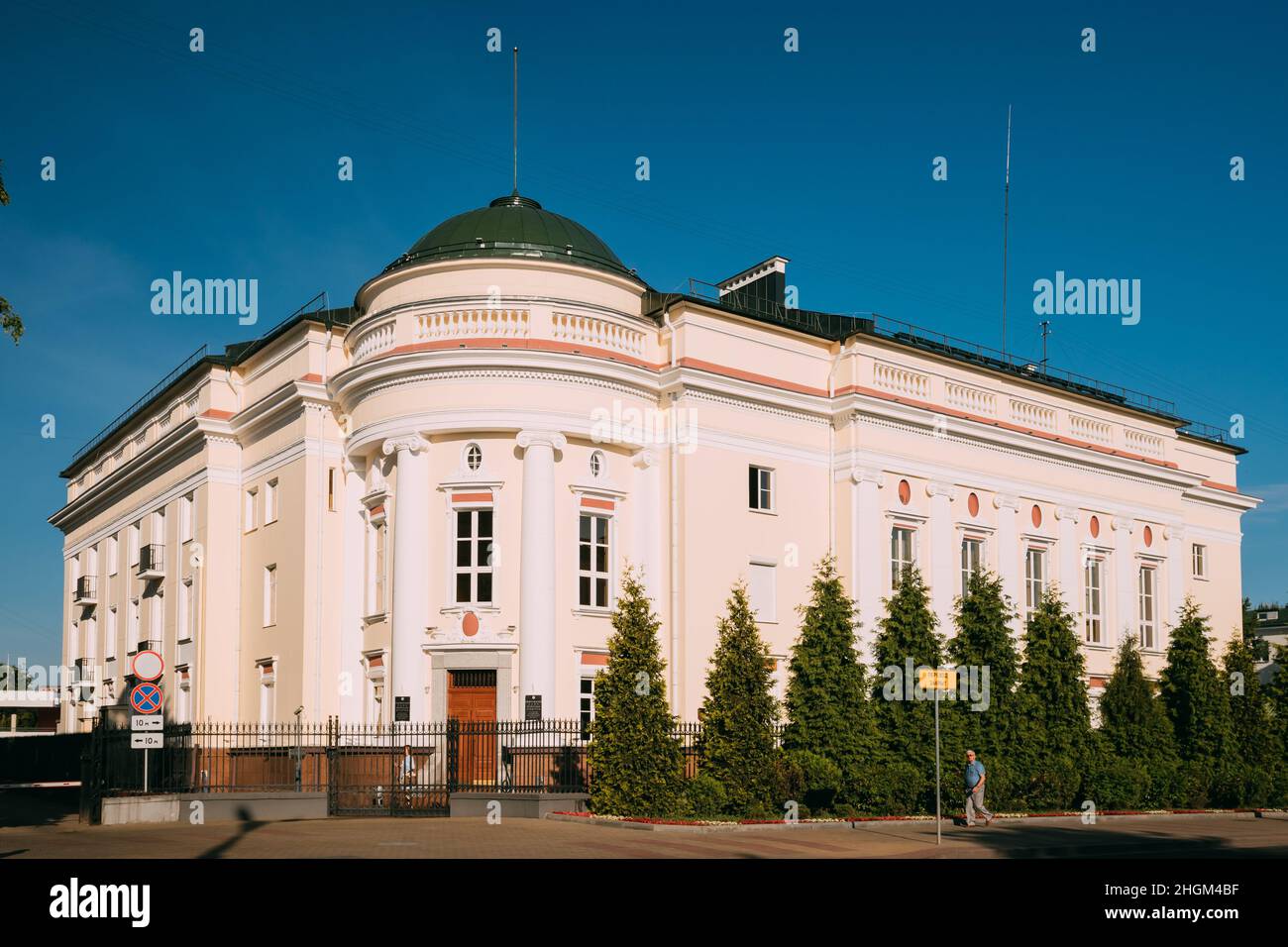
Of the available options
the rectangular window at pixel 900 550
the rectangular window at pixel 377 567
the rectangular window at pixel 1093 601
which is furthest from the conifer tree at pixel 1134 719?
the rectangular window at pixel 377 567

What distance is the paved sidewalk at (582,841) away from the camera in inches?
794

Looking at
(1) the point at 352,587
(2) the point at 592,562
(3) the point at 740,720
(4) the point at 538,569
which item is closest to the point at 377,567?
(1) the point at 352,587

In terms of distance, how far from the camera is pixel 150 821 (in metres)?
27.5

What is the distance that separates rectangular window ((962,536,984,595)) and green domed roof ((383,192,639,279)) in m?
12.8

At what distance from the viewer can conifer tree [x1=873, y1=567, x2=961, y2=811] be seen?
3150 cm

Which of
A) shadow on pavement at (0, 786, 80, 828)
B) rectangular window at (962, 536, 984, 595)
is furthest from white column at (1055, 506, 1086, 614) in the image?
shadow on pavement at (0, 786, 80, 828)

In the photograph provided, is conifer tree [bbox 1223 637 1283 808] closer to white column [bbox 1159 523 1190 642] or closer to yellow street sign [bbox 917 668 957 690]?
white column [bbox 1159 523 1190 642]

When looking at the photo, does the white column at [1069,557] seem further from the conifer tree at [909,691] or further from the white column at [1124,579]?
the conifer tree at [909,691]

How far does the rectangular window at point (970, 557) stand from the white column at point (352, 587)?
56.4ft

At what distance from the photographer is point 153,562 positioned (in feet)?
140

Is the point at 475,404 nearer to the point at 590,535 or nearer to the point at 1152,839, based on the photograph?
the point at 590,535

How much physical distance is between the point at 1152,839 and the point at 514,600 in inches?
576

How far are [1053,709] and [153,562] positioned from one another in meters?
26.9
